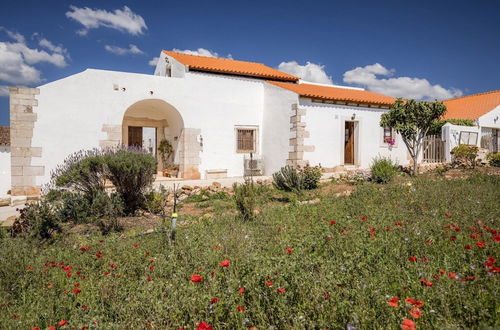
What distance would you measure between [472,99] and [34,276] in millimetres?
25789

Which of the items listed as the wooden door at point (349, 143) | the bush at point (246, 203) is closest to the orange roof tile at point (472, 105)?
the wooden door at point (349, 143)

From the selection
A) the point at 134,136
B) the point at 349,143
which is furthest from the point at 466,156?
the point at 134,136

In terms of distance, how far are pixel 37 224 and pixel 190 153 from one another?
7.72 m

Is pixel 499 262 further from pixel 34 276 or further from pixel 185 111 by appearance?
pixel 185 111

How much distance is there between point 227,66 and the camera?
1424cm

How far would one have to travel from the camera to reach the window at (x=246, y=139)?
530 inches

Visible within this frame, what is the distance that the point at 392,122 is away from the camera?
11.1 m

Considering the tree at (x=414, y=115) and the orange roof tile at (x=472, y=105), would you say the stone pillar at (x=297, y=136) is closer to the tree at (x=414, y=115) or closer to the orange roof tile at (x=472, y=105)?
the tree at (x=414, y=115)

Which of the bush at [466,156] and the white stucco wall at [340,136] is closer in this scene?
the bush at [466,156]

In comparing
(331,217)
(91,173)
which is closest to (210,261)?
(331,217)

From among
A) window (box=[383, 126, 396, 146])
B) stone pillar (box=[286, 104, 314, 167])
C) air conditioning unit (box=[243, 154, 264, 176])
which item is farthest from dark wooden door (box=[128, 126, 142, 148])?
window (box=[383, 126, 396, 146])

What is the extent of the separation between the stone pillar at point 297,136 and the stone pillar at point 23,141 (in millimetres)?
8544

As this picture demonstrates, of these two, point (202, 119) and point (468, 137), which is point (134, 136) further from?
point (468, 137)

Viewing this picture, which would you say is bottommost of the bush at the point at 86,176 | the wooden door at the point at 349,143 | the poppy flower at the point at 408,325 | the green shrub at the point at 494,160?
the poppy flower at the point at 408,325
